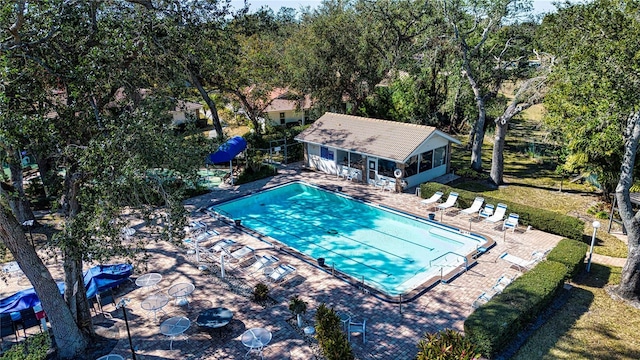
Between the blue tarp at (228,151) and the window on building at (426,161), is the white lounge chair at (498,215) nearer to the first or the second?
the window on building at (426,161)

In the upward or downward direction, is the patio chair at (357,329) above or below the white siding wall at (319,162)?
below

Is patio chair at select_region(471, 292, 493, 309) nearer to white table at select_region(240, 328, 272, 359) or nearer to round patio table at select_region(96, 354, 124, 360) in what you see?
white table at select_region(240, 328, 272, 359)

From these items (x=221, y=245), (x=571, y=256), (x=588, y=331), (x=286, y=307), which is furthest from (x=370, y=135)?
(x=588, y=331)

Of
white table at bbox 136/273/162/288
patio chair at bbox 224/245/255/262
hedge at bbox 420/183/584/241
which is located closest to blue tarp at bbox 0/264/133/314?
white table at bbox 136/273/162/288

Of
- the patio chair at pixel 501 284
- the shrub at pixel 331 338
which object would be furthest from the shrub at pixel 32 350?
the patio chair at pixel 501 284

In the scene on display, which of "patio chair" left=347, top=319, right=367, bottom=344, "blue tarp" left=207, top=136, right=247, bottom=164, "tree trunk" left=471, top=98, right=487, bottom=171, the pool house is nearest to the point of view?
"patio chair" left=347, top=319, right=367, bottom=344
